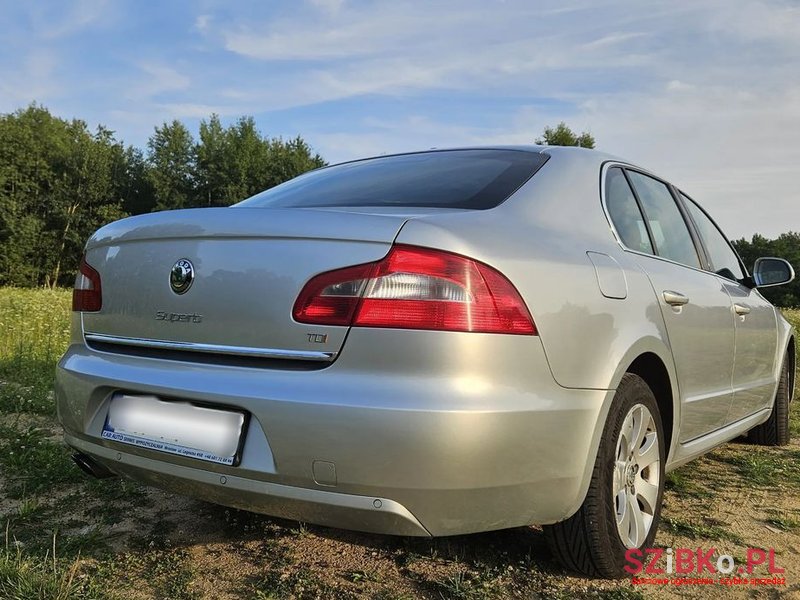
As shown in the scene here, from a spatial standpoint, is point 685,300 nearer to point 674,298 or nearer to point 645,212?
point 674,298

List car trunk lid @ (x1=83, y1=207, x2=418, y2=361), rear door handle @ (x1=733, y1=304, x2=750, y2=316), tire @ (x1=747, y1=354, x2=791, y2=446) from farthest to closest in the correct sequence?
1. tire @ (x1=747, y1=354, x2=791, y2=446)
2. rear door handle @ (x1=733, y1=304, x2=750, y2=316)
3. car trunk lid @ (x1=83, y1=207, x2=418, y2=361)

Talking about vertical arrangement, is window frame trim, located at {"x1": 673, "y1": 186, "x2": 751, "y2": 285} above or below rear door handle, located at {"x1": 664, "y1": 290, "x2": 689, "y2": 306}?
above

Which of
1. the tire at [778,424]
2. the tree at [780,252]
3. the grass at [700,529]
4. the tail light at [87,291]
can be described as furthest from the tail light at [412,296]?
the tree at [780,252]

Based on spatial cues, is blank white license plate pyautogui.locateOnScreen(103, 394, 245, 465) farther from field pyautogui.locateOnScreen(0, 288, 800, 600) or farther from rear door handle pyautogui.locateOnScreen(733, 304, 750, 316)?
rear door handle pyautogui.locateOnScreen(733, 304, 750, 316)

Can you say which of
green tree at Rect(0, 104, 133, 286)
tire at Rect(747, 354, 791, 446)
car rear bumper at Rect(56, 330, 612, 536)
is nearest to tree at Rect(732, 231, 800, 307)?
tire at Rect(747, 354, 791, 446)

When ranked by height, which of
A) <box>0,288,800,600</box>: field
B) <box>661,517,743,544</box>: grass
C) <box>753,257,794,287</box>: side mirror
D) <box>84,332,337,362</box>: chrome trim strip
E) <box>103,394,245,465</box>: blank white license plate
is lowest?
<box>661,517,743,544</box>: grass

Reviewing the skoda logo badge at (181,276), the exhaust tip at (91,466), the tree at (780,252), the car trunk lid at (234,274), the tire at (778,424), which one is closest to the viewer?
the car trunk lid at (234,274)

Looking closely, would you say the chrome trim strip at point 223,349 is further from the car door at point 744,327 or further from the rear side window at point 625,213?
the car door at point 744,327

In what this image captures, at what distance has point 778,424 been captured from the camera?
4238 mm

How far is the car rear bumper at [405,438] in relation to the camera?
161 centimetres

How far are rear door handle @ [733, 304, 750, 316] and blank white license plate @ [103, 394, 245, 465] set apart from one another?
2.60 meters

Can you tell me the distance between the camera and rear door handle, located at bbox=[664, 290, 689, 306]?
8.20 feet

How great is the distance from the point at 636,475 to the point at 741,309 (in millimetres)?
1458

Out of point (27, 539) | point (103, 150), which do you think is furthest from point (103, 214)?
point (27, 539)
